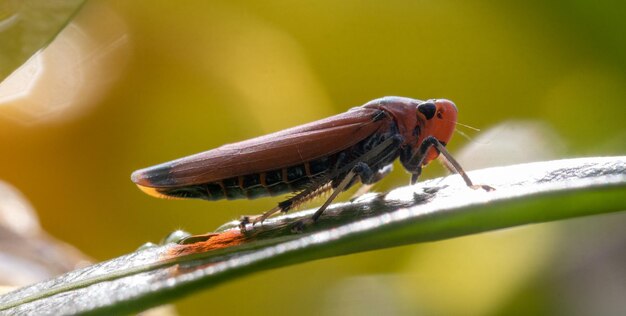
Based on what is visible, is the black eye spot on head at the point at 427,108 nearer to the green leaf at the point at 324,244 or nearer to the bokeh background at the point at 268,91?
the bokeh background at the point at 268,91

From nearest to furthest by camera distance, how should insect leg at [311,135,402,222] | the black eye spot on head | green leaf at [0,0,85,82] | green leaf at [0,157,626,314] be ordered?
1. green leaf at [0,157,626,314]
2. green leaf at [0,0,85,82]
3. insect leg at [311,135,402,222]
4. the black eye spot on head

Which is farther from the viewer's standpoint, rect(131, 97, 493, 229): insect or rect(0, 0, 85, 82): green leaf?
rect(131, 97, 493, 229): insect

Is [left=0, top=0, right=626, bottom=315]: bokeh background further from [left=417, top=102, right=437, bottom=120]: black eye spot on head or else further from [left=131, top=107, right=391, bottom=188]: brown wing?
[left=131, top=107, right=391, bottom=188]: brown wing

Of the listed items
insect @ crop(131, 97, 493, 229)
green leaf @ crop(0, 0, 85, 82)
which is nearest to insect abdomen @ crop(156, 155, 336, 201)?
insect @ crop(131, 97, 493, 229)

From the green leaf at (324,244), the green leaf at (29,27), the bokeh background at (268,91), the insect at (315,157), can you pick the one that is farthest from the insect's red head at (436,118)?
the green leaf at (29,27)

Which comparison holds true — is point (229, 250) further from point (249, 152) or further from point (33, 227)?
point (33, 227)

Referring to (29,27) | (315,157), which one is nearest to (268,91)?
(315,157)

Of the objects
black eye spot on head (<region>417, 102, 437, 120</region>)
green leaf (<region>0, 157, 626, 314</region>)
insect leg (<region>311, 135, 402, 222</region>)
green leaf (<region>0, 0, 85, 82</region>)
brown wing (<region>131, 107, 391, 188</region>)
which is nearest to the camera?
green leaf (<region>0, 157, 626, 314</region>)

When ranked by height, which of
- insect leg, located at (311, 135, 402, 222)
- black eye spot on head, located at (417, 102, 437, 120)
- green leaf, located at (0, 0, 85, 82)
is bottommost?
insect leg, located at (311, 135, 402, 222)

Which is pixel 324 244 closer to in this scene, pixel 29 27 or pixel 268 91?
pixel 29 27
